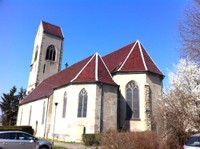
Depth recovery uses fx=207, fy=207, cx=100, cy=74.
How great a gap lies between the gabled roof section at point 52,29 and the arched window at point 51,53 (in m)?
2.80

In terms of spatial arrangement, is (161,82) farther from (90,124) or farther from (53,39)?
(53,39)

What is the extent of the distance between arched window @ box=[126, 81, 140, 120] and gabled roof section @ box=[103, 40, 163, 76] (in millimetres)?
1889

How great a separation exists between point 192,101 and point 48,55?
30026 mm

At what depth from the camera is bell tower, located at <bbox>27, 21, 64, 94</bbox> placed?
38.4 m

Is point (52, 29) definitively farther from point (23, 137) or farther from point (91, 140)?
point (23, 137)

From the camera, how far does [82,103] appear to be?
21.0 metres

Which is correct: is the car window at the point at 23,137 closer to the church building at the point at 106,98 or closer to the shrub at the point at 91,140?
the church building at the point at 106,98

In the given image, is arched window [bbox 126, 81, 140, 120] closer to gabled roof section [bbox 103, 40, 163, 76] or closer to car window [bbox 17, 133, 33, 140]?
gabled roof section [bbox 103, 40, 163, 76]

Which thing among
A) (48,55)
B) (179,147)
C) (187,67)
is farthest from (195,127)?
(48,55)

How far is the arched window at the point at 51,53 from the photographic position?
39.9 m

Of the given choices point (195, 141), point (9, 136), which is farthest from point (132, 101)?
point (195, 141)

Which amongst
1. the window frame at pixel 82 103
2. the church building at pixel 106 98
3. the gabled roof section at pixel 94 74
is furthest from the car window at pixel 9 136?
the gabled roof section at pixel 94 74

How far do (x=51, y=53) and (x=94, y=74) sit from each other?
21.2 m

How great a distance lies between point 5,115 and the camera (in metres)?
49.8
